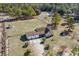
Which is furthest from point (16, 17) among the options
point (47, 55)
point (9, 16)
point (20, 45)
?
point (47, 55)

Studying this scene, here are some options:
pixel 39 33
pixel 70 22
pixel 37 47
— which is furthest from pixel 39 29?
pixel 70 22

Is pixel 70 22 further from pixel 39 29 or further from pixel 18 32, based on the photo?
pixel 18 32

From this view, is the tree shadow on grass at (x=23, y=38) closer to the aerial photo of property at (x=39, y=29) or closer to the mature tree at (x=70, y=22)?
the aerial photo of property at (x=39, y=29)

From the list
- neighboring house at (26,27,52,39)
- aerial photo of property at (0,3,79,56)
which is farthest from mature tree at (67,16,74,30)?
neighboring house at (26,27,52,39)

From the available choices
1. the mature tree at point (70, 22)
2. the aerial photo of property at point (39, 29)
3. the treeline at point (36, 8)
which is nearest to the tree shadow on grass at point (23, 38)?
the aerial photo of property at point (39, 29)

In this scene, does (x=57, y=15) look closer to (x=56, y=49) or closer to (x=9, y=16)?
(x=56, y=49)

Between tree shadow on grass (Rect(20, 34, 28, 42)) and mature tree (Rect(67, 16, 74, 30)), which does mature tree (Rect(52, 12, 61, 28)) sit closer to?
mature tree (Rect(67, 16, 74, 30))
